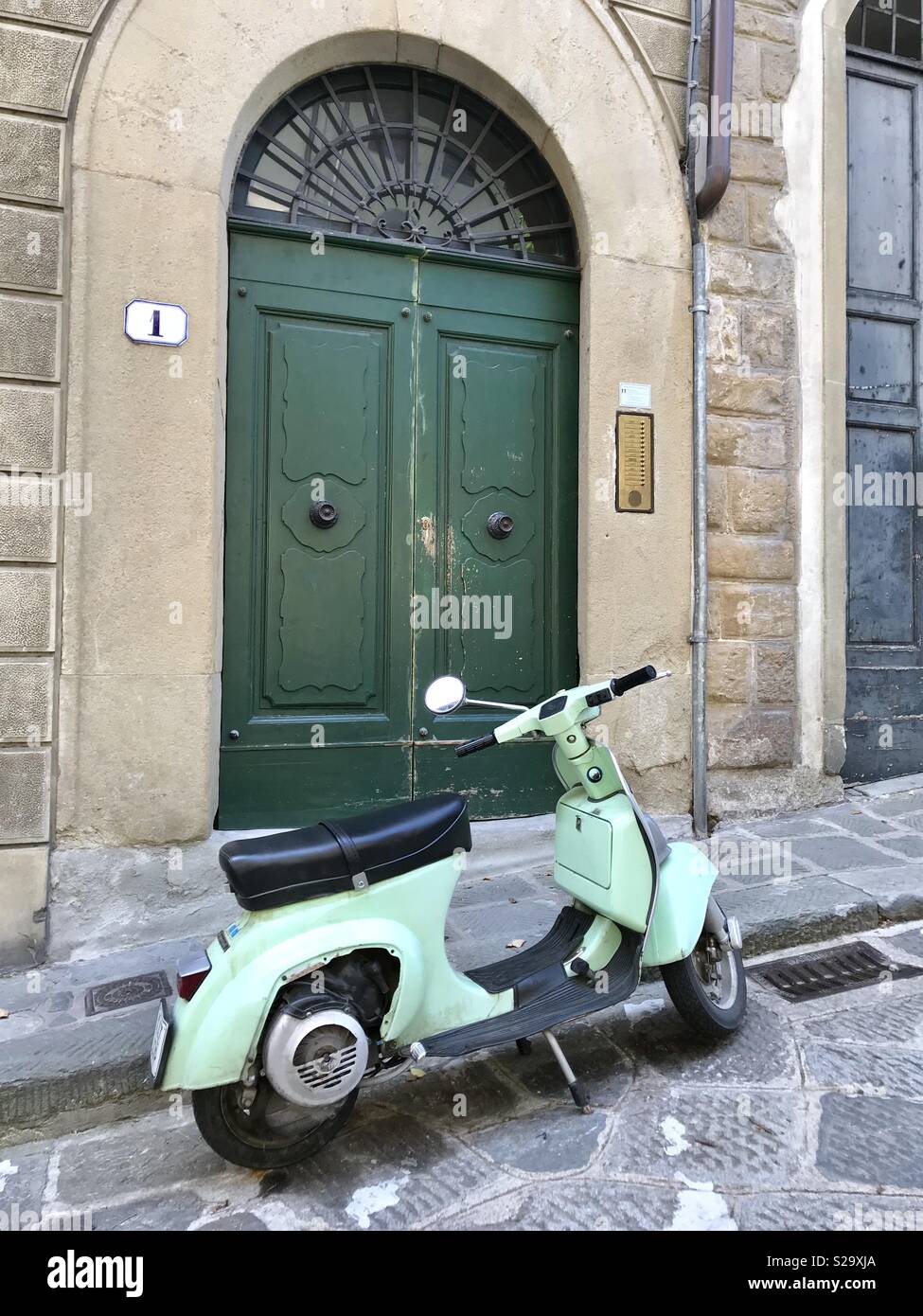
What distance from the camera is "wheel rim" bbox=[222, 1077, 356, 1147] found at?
220 centimetres

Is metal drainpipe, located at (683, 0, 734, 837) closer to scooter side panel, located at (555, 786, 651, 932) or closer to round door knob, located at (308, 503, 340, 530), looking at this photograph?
round door knob, located at (308, 503, 340, 530)

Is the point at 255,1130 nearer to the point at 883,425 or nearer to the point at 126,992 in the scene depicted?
the point at 126,992

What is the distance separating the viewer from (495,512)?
4.74 m

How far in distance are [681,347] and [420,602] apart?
83.1 inches

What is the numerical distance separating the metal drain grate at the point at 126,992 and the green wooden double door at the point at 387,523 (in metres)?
0.97

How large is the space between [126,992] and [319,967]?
144cm

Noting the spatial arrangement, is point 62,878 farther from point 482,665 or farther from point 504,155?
Answer: point 504,155

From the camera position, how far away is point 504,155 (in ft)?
16.0

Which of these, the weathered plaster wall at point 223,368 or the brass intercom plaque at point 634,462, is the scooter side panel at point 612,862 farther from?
the brass intercom plaque at point 634,462

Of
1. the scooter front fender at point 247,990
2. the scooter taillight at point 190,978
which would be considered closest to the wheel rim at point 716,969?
the scooter front fender at point 247,990

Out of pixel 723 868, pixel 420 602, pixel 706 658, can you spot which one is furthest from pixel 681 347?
pixel 723 868

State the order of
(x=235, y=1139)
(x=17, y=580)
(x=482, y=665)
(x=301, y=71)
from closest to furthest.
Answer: (x=235, y=1139), (x=17, y=580), (x=301, y=71), (x=482, y=665)

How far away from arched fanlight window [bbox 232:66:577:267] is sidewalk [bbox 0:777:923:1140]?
3.27 m

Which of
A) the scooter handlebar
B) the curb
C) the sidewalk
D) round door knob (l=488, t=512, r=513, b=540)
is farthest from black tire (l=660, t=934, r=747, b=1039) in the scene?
round door knob (l=488, t=512, r=513, b=540)
